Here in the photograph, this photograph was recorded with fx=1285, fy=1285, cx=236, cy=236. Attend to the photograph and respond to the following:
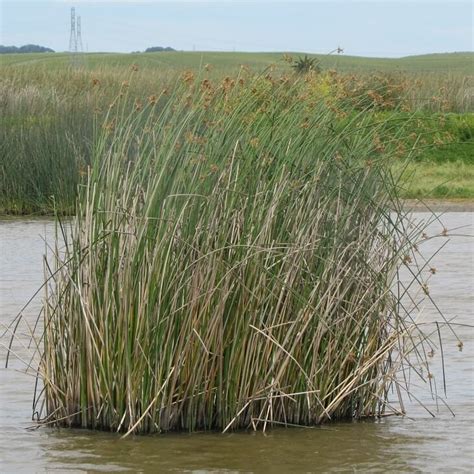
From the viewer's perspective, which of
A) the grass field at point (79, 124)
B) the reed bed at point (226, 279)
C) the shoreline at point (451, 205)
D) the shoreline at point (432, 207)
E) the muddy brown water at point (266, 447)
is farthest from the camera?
the shoreline at point (451, 205)

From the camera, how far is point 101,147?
22.9 ft

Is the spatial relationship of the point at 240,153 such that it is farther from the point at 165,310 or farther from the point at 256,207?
the point at 165,310

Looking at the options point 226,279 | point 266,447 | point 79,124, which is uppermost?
point 79,124

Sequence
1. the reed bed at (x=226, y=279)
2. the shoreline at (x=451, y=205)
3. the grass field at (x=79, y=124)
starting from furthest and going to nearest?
1. the shoreline at (x=451, y=205)
2. the grass field at (x=79, y=124)
3. the reed bed at (x=226, y=279)

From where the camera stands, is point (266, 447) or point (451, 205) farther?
point (451, 205)

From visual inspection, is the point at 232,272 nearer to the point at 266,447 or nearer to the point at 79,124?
the point at 266,447

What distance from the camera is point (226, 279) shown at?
6590 mm

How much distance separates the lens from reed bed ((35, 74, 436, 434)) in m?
6.59

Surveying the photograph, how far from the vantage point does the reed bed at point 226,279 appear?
6.59 meters

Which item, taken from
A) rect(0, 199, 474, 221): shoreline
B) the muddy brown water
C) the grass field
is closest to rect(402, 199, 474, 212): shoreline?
rect(0, 199, 474, 221): shoreline

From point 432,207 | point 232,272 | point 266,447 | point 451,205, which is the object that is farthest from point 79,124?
point 266,447

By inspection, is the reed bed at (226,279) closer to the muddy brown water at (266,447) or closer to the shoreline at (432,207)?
the muddy brown water at (266,447)

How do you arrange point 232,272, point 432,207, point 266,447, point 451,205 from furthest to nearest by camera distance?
point 451,205 < point 432,207 < point 232,272 < point 266,447

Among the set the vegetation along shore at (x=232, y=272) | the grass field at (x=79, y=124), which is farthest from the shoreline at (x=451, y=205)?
the vegetation along shore at (x=232, y=272)
